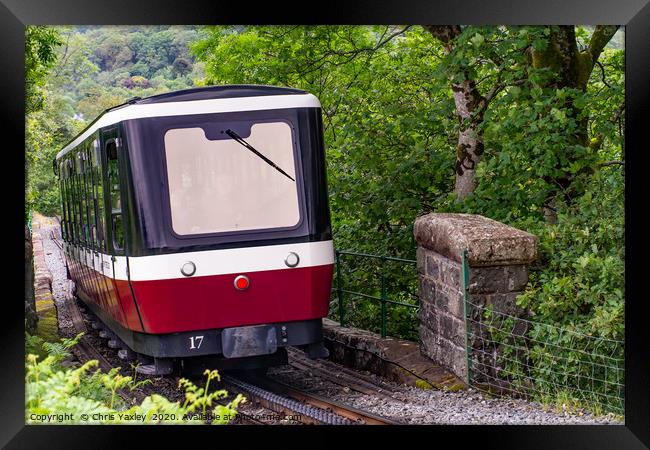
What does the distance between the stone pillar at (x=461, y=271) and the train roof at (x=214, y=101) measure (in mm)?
1844

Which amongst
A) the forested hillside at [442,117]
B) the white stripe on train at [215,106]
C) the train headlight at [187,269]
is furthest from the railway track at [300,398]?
the white stripe on train at [215,106]

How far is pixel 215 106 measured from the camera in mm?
9133

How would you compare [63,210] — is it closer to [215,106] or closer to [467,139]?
[467,139]

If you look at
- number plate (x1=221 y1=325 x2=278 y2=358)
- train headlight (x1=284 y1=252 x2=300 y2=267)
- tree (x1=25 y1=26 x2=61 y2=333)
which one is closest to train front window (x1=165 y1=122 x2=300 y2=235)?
train headlight (x1=284 y1=252 x2=300 y2=267)

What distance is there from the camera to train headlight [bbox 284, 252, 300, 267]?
9.17m

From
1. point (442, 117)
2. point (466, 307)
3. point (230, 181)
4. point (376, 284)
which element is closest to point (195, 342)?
point (230, 181)

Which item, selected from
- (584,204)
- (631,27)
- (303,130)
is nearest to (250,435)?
(303,130)

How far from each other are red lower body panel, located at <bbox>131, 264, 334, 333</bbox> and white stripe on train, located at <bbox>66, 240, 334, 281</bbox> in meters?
0.05

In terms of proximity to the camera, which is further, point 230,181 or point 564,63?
point 564,63

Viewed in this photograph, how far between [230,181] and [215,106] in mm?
700

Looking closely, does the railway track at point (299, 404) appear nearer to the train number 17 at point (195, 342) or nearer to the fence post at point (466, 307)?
the train number 17 at point (195, 342)

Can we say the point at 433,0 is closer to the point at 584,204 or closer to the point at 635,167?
the point at 635,167

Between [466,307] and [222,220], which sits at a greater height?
[222,220]

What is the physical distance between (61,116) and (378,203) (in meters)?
4.64
